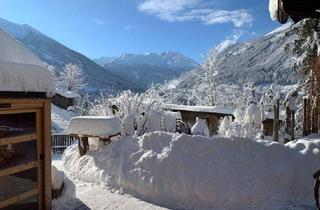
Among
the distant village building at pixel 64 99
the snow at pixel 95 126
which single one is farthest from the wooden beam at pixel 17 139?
the distant village building at pixel 64 99

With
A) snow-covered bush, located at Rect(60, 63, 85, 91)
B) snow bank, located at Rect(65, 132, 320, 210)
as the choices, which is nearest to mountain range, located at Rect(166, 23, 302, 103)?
snow-covered bush, located at Rect(60, 63, 85, 91)

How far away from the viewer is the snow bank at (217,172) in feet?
23.6

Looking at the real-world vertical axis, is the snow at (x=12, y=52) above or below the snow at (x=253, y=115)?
above

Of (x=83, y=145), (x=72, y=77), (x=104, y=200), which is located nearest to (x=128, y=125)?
(x=83, y=145)

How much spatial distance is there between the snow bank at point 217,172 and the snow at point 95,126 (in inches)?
41.6

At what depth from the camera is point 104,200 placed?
7.39 metres

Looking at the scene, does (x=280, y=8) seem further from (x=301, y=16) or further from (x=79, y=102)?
Answer: (x=79, y=102)

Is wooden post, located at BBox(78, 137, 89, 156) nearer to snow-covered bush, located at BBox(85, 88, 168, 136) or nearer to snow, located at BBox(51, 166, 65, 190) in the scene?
snow-covered bush, located at BBox(85, 88, 168, 136)

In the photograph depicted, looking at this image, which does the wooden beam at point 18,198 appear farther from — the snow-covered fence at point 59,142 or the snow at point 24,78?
the snow-covered fence at point 59,142

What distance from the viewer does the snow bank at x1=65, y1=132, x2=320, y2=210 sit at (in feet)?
23.6

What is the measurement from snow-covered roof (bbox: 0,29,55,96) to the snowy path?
8.24 feet

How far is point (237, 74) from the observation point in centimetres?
12769

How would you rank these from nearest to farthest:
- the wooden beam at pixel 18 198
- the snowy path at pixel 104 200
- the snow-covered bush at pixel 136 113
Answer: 1. the wooden beam at pixel 18 198
2. the snowy path at pixel 104 200
3. the snow-covered bush at pixel 136 113

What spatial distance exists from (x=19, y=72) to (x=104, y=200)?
3419 mm
